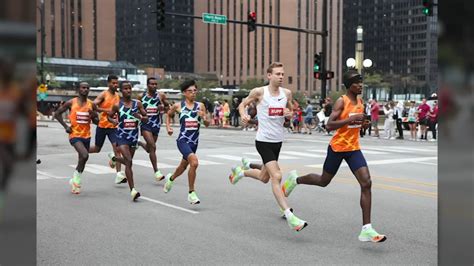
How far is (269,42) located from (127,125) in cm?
13594

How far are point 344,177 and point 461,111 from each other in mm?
10946

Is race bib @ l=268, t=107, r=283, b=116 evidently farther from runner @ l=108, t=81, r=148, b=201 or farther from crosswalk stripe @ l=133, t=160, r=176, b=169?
crosswalk stripe @ l=133, t=160, r=176, b=169

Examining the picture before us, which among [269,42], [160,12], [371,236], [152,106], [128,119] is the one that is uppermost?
[269,42]

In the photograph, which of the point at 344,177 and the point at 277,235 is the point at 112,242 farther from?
the point at 344,177

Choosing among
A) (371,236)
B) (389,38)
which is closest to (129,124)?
(371,236)

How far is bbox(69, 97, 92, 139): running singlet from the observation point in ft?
31.2

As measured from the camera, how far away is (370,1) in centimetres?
13950

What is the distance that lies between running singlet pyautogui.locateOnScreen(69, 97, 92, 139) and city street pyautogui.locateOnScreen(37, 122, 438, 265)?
1.07 meters

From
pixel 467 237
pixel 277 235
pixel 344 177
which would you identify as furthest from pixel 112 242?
pixel 344 177

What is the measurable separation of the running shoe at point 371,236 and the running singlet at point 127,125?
4836 millimetres

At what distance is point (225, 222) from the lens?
23.1 ft

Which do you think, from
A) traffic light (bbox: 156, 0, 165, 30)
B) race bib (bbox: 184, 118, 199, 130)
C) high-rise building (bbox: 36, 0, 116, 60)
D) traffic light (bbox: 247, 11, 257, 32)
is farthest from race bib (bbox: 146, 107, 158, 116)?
high-rise building (bbox: 36, 0, 116, 60)

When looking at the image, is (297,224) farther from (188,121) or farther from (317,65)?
(317,65)

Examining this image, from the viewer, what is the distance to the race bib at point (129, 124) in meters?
9.18
